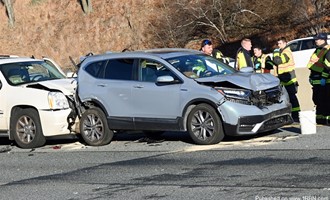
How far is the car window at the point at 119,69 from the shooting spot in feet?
43.6

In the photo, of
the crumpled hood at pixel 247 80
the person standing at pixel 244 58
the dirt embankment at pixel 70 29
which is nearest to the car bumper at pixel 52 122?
the crumpled hood at pixel 247 80

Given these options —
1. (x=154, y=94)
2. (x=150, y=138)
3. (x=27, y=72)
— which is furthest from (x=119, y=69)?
(x=27, y=72)

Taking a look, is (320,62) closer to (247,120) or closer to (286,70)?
(286,70)

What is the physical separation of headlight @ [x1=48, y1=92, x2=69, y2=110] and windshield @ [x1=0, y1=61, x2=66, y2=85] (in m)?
0.97

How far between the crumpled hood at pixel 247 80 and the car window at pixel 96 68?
2172 mm

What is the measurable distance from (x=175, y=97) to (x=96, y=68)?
2037 mm

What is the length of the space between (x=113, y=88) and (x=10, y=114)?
2.26 meters

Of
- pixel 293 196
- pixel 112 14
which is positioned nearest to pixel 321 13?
pixel 112 14

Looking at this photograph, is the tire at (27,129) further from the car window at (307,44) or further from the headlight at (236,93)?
the car window at (307,44)

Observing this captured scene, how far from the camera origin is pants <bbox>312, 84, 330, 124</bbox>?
13.8 m

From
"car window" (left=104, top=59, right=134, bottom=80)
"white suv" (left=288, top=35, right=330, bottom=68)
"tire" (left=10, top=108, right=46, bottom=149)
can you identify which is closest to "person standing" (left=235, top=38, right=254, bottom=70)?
"car window" (left=104, top=59, right=134, bottom=80)

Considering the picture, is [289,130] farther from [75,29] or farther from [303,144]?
[75,29]

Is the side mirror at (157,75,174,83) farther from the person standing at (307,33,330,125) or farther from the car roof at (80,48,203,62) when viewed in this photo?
the person standing at (307,33,330,125)

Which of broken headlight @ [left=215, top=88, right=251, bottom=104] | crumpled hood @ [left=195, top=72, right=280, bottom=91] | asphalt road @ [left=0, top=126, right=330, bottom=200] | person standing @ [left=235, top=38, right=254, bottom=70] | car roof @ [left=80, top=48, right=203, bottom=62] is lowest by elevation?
asphalt road @ [left=0, top=126, right=330, bottom=200]
